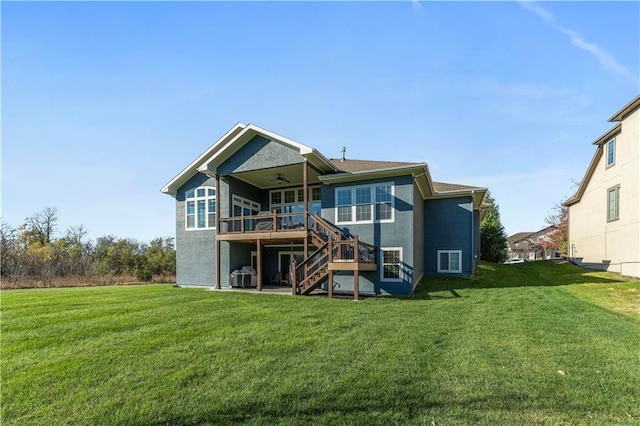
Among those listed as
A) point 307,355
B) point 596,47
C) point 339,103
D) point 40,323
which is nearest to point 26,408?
point 307,355

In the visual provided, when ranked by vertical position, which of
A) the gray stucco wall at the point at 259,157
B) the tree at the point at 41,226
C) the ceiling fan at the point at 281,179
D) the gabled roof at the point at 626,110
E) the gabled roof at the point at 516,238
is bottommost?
the gabled roof at the point at 516,238

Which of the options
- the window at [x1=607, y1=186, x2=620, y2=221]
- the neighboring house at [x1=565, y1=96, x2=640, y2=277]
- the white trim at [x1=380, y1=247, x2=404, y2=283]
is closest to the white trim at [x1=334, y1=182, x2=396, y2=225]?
the white trim at [x1=380, y1=247, x2=404, y2=283]

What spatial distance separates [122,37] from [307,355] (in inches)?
408

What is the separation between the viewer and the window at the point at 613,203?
1582 cm

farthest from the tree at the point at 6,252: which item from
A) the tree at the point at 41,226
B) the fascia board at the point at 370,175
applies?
the fascia board at the point at 370,175

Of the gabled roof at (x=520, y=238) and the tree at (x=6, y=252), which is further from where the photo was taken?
the gabled roof at (x=520, y=238)

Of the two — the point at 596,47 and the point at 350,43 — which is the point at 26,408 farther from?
the point at 596,47

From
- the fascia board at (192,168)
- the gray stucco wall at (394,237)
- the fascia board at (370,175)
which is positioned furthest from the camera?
the fascia board at (192,168)

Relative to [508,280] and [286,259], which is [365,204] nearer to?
[286,259]

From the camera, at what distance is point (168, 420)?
11.7 feet

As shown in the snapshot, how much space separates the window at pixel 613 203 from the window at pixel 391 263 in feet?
40.0

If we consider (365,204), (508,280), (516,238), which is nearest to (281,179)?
(365,204)

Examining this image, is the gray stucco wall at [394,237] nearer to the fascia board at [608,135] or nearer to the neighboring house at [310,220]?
the neighboring house at [310,220]

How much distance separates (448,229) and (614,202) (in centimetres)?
849
